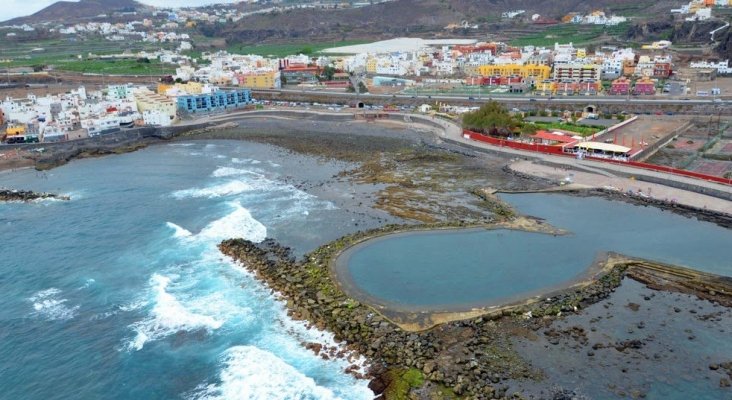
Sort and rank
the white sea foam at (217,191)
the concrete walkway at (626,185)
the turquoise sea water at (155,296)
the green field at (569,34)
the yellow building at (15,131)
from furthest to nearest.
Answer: the green field at (569,34) → the yellow building at (15,131) → the white sea foam at (217,191) → the concrete walkway at (626,185) → the turquoise sea water at (155,296)

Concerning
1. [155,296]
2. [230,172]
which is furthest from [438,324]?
[230,172]

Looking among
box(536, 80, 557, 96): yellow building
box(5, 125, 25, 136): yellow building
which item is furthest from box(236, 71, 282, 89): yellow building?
box(536, 80, 557, 96): yellow building

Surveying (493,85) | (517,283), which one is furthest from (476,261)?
(493,85)

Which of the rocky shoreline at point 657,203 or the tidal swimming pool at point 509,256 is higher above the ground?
the rocky shoreline at point 657,203

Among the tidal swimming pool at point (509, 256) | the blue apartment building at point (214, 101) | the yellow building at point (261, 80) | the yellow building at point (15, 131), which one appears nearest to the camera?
the tidal swimming pool at point (509, 256)

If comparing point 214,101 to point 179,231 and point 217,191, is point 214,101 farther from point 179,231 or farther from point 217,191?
point 179,231

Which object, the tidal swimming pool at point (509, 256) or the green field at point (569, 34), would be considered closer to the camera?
the tidal swimming pool at point (509, 256)

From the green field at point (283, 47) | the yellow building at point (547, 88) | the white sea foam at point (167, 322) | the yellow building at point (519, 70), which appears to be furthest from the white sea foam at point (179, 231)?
the green field at point (283, 47)

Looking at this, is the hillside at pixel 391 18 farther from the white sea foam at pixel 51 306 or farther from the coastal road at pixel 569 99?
the white sea foam at pixel 51 306
